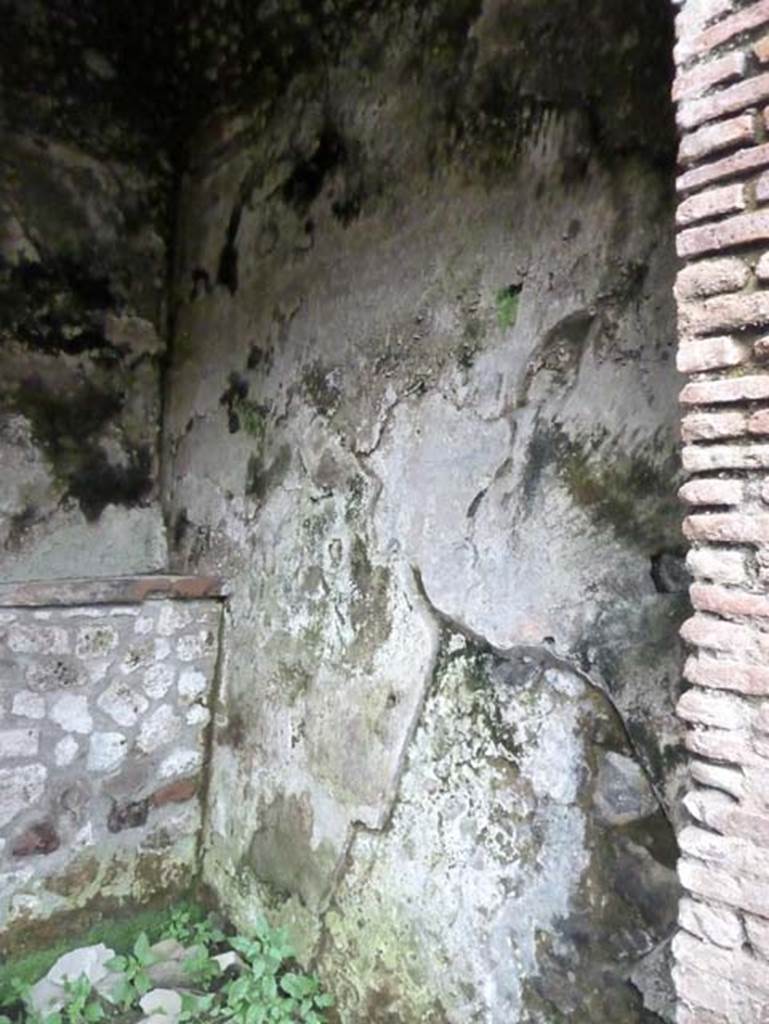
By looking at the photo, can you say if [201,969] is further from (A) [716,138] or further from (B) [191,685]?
(A) [716,138]

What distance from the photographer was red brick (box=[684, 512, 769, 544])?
0.97 meters

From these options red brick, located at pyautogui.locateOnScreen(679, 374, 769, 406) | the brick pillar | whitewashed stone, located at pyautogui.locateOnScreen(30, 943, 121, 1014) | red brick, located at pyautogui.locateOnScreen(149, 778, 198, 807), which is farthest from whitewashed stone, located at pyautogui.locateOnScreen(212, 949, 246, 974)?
red brick, located at pyautogui.locateOnScreen(679, 374, 769, 406)

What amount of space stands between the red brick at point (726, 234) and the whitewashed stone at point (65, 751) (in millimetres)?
2069

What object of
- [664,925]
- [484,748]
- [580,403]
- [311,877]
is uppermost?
[580,403]

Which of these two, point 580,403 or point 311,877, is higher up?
point 580,403

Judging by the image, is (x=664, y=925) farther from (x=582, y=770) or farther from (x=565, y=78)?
(x=565, y=78)

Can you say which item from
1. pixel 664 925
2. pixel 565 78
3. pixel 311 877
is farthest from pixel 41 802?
pixel 565 78

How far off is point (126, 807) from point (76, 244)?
Answer: 1.84m

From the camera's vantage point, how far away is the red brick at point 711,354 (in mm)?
1003

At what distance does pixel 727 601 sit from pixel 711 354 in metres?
0.30

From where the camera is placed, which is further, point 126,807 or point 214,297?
point 214,297

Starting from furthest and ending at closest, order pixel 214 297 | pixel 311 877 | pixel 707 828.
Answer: pixel 214 297 < pixel 311 877 < pixel 707 828

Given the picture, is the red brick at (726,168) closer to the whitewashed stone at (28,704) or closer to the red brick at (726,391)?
the red brick at (726,391)

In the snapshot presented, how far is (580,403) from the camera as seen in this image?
162cm
